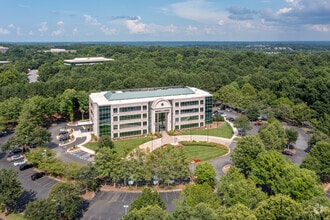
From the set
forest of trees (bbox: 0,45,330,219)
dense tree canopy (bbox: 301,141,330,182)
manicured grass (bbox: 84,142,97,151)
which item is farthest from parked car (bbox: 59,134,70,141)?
dense tree canopy (bbox: 301,141,330,182)

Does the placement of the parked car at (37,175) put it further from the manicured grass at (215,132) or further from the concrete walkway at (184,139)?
the manicured grass at (215,132)

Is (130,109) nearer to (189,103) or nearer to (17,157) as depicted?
(189,103)

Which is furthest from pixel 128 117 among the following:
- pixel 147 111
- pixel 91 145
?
pixel 91 145

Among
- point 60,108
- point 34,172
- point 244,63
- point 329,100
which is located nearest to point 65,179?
point 34,172

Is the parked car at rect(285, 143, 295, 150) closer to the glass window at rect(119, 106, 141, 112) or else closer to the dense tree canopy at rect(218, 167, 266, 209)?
the dense tree canopy at rect(218, 167, 266, 209)

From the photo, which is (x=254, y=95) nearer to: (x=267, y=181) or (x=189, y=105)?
(x=189, y=105)
